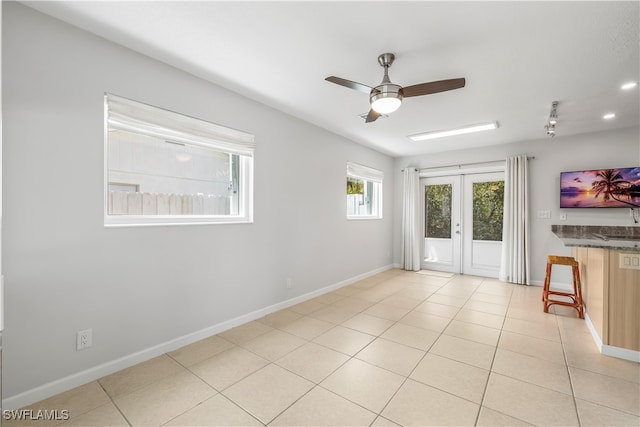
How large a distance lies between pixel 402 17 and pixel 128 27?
198 cm

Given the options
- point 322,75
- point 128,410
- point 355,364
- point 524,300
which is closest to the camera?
point 128,410

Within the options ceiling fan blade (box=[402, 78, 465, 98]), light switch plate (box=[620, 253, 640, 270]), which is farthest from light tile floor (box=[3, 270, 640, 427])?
ceiling fan blade (box=[402, 78, 465, 98])

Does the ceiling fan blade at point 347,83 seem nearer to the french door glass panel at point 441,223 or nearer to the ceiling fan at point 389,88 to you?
the ceiling fan at point 389,88

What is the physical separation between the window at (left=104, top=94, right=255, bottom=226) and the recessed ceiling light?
281 centimetres

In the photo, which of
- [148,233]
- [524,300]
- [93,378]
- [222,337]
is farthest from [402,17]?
[524,300]

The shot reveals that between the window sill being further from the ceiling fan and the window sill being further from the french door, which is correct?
the french door

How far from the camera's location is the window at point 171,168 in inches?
93.7

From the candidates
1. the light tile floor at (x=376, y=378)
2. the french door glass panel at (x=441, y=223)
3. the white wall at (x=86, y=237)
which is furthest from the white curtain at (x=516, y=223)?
the white wall at (x=86, y=237)

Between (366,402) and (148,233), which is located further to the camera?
(148,233)

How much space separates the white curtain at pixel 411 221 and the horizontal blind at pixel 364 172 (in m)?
0.69

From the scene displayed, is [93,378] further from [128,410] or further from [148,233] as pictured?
[148,233]

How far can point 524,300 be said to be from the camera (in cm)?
416

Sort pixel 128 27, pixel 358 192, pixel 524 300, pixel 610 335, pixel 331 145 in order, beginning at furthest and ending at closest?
pixel 358 192
pixel 331 145
pixel 524 300
pixel 610 335
pixel 128 27

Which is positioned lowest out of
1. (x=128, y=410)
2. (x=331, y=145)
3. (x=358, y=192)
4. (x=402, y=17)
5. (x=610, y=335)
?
(x=128, y=410)
